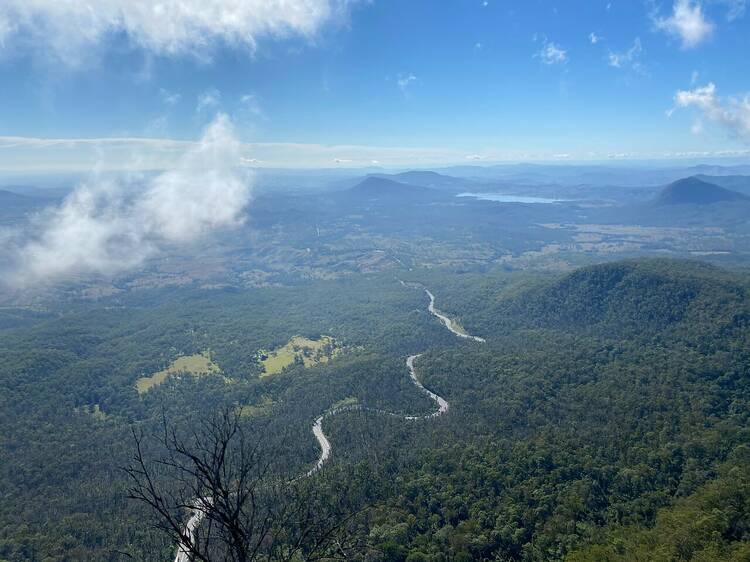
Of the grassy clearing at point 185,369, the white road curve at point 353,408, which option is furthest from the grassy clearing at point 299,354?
the white road curve at point 353,408

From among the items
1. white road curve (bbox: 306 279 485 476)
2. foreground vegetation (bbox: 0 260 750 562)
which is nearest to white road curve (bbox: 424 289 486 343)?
white road curve (bbox: 306 279 485 476)

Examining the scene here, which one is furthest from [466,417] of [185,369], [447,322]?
[185,369]

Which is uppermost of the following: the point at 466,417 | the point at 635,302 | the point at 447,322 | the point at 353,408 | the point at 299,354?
the point at 635,302

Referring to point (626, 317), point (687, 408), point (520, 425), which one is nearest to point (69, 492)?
point (520, 425)

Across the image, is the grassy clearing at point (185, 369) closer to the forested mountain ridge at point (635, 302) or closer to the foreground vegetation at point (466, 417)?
the foreground vegetation at point (466, 417)

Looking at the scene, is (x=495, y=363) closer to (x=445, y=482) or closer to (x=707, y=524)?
(x=445, y=482)

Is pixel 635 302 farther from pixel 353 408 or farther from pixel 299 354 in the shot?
pixel 299 354

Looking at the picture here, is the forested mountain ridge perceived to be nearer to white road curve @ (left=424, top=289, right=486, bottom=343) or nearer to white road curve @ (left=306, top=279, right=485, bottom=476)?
white road curve @ (left=424, top=289, right=486, bottom=343)
